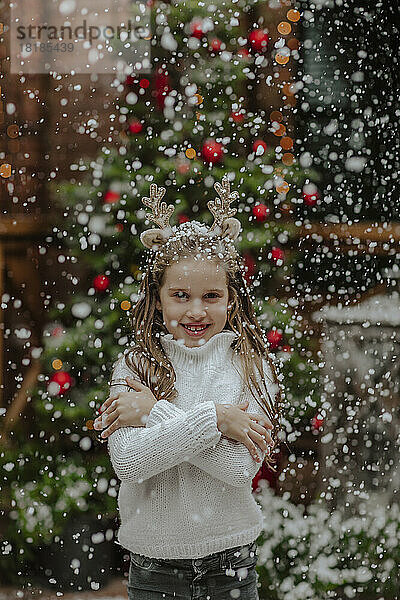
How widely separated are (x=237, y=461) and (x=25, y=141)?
2.53ft

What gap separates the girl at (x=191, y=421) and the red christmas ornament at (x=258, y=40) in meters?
0.49

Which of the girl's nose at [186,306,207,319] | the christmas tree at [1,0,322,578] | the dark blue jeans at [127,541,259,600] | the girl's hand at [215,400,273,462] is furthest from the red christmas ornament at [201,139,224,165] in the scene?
the dark blue jeans at [127,541,259,600]

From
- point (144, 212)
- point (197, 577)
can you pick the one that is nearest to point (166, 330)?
point (197, 577)

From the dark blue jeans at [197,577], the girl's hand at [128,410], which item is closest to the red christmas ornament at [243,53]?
the girl's hand at [128,410]

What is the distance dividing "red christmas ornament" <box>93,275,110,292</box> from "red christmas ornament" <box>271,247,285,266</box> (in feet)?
0.99

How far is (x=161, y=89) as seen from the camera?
1.45 metres

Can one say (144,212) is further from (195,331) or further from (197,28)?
(195,331)

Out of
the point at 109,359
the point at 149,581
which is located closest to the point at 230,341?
the point at 149,581

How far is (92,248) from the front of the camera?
1461 millimetres

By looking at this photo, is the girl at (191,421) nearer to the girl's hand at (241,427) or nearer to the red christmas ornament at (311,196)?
the girl's hand at (241,427)

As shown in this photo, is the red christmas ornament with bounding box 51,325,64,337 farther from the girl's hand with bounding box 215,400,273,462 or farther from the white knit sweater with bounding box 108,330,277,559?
the girl's hand with bounding box 215,400,273,462

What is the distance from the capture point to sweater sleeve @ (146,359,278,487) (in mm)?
945

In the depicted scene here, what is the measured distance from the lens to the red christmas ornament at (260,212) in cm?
147

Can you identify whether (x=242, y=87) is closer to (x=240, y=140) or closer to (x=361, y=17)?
(x=240, y=140)
